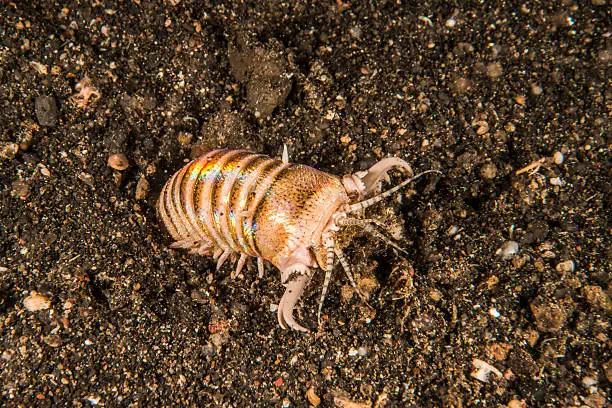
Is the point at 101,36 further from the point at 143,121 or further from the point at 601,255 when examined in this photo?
the point at 601,255

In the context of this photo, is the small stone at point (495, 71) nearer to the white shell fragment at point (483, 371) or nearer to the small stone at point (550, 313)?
the small stone at point (550, 313)

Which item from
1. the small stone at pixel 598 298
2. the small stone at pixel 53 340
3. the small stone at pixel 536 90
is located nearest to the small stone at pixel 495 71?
the small stone at pixel 536 90

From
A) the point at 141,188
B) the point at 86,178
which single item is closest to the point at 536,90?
the point at 141,188

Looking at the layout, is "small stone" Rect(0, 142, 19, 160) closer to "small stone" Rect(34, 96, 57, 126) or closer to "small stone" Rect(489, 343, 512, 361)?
"small stone" Rect(34, 96, 57, 126)

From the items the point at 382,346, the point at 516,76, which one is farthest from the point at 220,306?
the point at 516,76

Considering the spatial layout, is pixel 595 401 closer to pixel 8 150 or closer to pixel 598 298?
pixel 598 298

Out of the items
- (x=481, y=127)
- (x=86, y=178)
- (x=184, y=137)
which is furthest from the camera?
(x=184, y=137)
